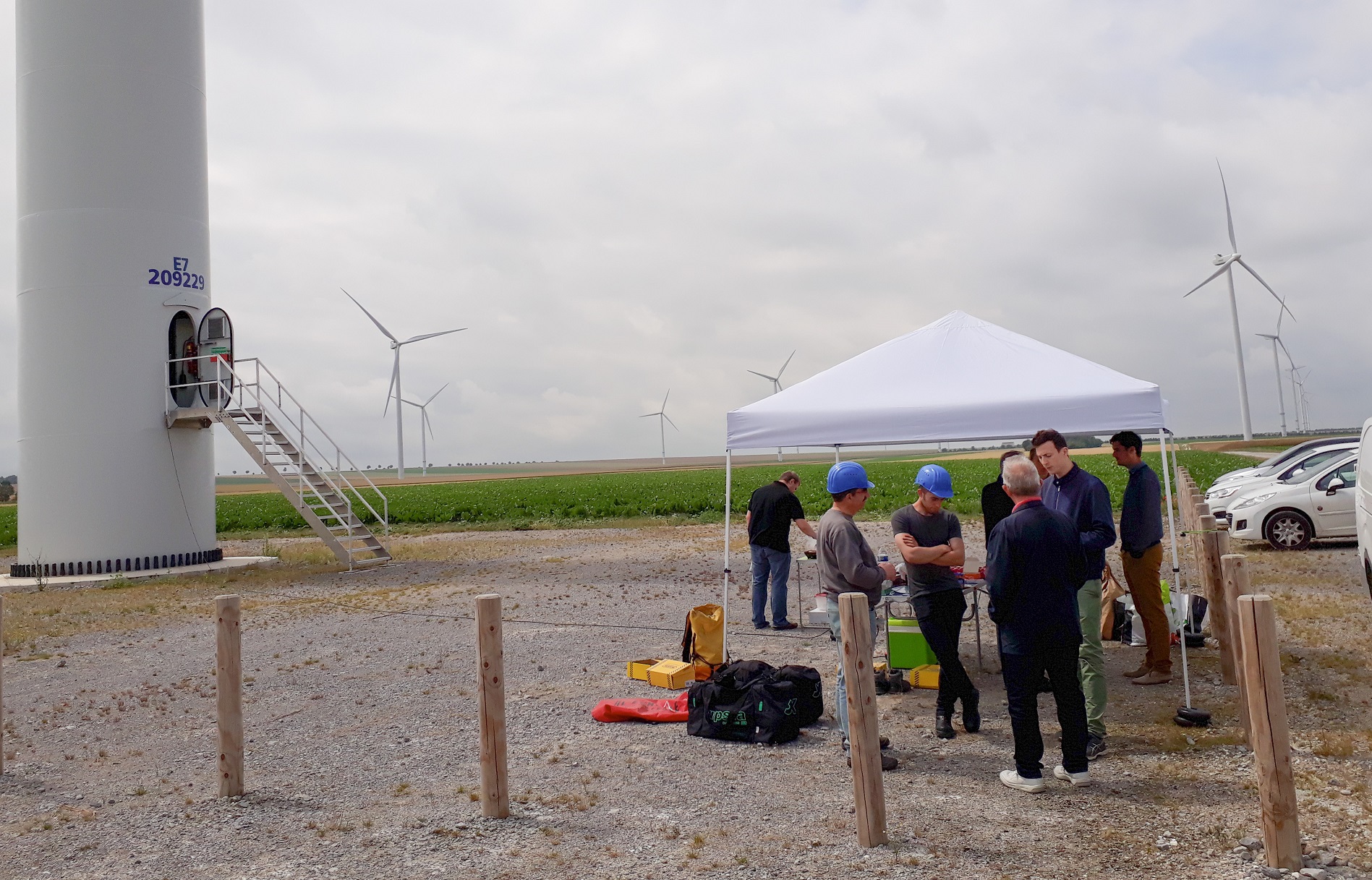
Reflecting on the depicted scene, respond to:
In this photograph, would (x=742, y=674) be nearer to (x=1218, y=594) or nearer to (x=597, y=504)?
(x=1218, y=594)

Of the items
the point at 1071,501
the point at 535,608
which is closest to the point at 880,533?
the point at 535,608

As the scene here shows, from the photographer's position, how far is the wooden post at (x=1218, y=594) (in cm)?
743

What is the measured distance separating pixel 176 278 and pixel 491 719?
60.9 ft

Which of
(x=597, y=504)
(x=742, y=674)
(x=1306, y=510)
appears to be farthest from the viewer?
(x=597, y=504)

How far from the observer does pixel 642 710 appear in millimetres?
7570

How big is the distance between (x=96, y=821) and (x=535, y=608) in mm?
8106

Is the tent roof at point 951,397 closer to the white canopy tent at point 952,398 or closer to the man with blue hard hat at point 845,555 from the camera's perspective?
the white canopy tent at point 952,398

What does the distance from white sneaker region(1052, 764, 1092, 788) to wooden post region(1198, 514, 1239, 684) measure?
2370 millimetres

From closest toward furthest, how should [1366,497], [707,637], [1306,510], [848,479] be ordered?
[848,479], [707,637], [1366,497], [1306,510]

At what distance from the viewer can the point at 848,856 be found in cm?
474

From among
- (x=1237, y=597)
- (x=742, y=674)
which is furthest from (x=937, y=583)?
(x=1237, y=597)

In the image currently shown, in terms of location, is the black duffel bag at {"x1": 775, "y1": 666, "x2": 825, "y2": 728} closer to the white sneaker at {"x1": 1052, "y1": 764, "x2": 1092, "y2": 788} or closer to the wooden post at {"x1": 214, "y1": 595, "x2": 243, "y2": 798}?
the white sneaker at {"x1": 1052, "y1": 764, "x2": 1092, "y2": 788}

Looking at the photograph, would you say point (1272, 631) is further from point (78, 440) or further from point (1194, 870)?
point (78, 440)

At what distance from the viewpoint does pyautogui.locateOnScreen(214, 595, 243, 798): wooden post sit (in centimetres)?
598
